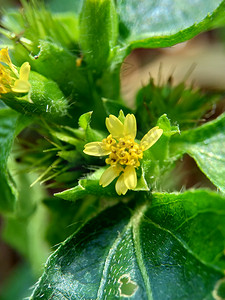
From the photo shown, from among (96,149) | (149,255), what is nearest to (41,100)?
(96,149)

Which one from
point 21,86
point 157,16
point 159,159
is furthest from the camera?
point 157,16

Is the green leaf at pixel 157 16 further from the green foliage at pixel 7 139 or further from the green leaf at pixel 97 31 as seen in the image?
the green foliage at pixel 7 139

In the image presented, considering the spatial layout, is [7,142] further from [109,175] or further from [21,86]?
[109,175]

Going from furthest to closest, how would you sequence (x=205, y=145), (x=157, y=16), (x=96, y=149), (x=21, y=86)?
(x=157, y=16)
(x=205, y=145)
(x=96, y=149)
(x=21, y=86)

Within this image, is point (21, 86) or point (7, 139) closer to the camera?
point (21, 86)

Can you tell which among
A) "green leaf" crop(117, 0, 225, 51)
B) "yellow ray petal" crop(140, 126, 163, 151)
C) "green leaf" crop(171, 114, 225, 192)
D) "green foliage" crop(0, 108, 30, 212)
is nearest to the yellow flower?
"yellow ray petal" crop(140, 126, 163, 151)

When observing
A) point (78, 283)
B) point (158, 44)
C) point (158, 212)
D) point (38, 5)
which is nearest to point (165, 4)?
point (158, 44)
